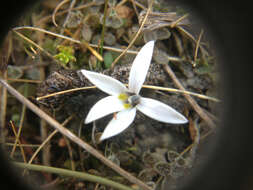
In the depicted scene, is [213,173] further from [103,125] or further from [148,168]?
[103,125]

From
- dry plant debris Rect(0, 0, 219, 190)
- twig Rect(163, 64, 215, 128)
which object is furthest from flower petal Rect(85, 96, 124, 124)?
twig Rect(163, 64, 215, 128)

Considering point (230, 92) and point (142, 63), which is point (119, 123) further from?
point (230, 92)

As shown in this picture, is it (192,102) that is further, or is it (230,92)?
(192,102)

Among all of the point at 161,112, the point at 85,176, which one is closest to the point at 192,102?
the point at 161,112

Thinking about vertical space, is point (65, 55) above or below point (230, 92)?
above

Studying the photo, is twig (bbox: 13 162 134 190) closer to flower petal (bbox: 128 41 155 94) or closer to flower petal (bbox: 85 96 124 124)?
flower petal (bbox: 85 96 124 124)

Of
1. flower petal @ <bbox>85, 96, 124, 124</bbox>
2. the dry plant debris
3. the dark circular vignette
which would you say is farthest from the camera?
the dry plant debris
